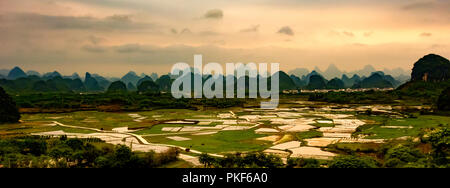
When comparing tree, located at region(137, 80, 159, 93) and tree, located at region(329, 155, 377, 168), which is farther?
tree, located at region(137, 80, 159, 93)

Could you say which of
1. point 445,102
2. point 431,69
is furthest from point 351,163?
point 431,69

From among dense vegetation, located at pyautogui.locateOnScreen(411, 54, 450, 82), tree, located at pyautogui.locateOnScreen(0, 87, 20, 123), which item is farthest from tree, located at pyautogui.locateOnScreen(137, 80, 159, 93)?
dense vegetation, located at pyautogui.locateOnScreen(411, 54, 450, 82)

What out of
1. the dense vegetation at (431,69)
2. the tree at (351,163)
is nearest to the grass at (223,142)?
the tree at (351,163)

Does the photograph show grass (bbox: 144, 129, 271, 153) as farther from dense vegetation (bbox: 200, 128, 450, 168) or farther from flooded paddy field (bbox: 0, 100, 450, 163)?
dense vegetation (bbox: 200, 128, 450, 168)

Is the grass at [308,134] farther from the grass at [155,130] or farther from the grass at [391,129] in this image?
the grass at [155,130]
